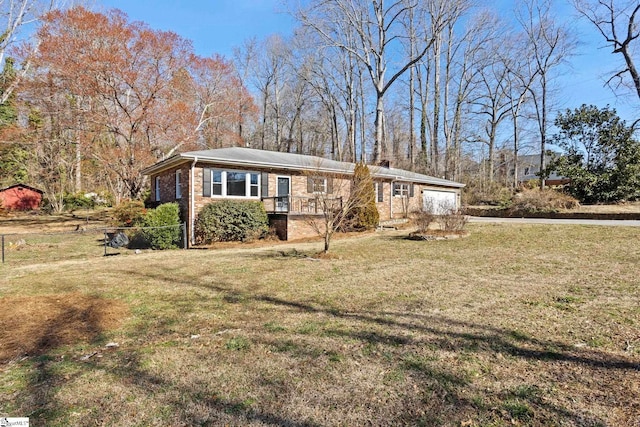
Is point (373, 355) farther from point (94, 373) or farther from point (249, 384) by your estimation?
point (94, 373)

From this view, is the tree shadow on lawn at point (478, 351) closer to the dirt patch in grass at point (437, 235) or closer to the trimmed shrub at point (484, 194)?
the dirt patch in grass at point (437, 235)

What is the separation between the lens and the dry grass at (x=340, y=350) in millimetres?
2422

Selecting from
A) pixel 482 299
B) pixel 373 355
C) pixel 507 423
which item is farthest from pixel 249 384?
pixel 482 299

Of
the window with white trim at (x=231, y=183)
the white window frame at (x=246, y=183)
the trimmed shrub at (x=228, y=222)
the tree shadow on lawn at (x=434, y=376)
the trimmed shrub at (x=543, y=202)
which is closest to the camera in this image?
the tree shadow on lawn at (x=434, y=376)

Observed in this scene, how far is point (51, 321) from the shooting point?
4.36 meters

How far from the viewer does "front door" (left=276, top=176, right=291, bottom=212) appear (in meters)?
14.7

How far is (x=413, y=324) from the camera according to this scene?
4039mm

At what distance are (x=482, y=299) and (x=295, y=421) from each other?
375 centimetres

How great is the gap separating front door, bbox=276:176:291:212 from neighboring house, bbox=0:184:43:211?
90.8ft

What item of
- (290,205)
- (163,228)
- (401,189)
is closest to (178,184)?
(163,228)

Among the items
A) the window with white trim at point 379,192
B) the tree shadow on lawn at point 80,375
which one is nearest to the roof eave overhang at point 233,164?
the window with white trim at point 379,192

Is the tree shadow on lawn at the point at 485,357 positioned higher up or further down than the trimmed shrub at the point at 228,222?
further down

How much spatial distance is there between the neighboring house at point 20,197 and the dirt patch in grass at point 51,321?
31.9 m

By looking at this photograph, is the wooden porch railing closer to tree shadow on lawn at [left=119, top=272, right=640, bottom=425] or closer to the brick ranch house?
the brick ranch house
